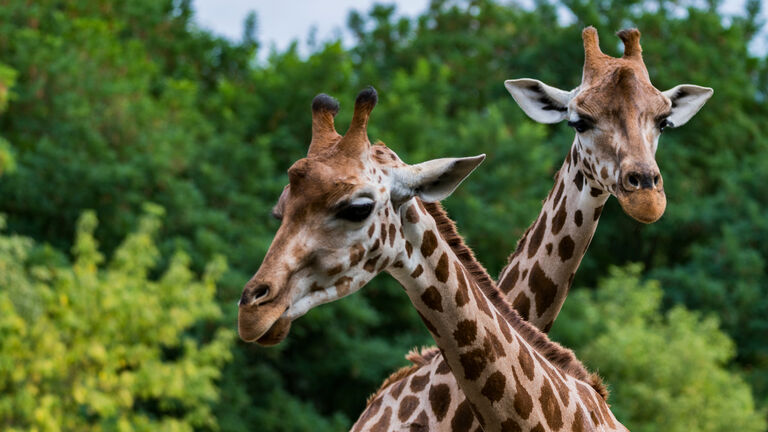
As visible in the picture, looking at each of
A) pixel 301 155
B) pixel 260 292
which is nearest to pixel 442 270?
pixel 260 292

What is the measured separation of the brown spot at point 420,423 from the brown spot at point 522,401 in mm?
645

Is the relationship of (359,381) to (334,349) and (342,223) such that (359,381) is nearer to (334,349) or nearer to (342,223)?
(334,349)

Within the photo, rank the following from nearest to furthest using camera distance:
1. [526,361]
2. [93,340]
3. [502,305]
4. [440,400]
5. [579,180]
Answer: [526,361], [502,305], [440,400], [579,180], [93,340]

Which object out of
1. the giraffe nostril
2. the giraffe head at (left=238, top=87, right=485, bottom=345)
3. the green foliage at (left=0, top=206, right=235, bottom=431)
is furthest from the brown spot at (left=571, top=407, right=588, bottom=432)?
the green foliage at (left=0, top=206, right=235, bottom=431)

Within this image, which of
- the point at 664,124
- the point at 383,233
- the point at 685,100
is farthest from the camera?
the point at 685,100

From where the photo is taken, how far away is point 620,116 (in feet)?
16.4

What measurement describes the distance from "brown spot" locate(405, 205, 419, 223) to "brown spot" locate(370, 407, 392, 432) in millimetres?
1259

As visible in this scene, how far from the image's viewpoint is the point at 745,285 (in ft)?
91.1

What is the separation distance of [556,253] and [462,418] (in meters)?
1.25

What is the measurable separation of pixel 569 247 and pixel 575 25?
92.2ft

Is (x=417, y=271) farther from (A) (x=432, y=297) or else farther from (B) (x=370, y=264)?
(B) (x=370, y=264)

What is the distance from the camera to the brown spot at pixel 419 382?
16.4ft

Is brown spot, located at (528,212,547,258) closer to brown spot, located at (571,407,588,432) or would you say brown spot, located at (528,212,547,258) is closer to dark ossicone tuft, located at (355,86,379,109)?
brown spot, located at (571,407,588,432)

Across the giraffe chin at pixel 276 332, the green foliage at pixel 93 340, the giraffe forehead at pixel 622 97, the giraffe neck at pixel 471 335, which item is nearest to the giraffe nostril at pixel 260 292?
the giraffe chin at pixel 276 332
